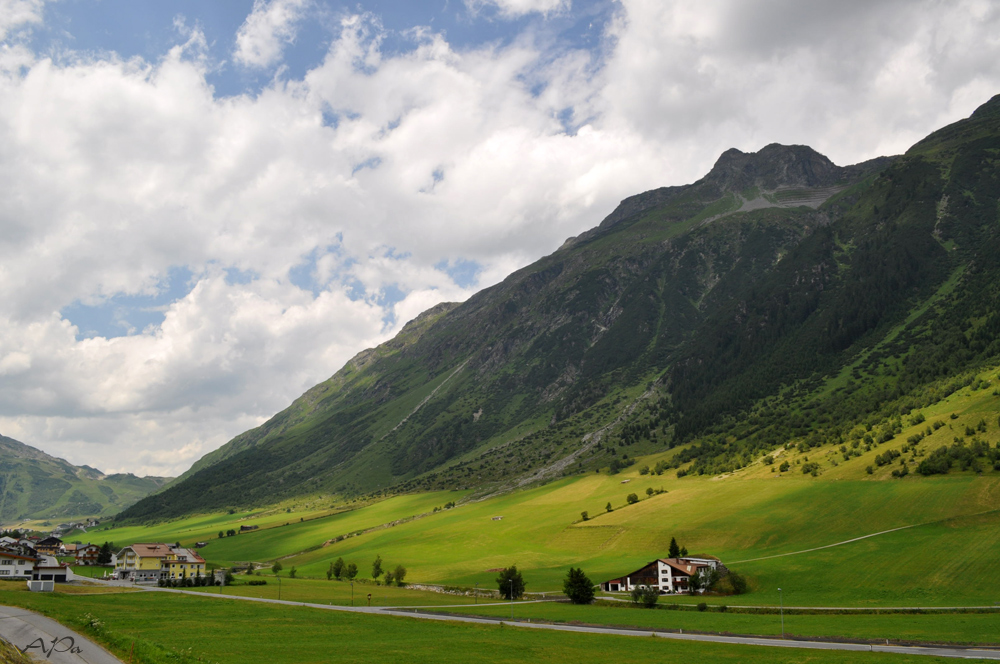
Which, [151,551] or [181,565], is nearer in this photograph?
[151,551]

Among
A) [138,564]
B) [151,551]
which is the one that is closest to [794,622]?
[151,551]

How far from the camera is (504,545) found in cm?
17675

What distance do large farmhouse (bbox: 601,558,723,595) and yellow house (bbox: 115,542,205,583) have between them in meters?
94.3

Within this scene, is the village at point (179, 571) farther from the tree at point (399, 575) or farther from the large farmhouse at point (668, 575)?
the tree at point (399, 575)

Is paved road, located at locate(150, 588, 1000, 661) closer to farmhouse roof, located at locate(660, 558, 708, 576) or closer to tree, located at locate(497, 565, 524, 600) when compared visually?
tree, located at locate(497, 565, 524, 600)

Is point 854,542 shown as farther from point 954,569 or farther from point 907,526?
point 954,569

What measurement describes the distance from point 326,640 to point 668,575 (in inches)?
2913

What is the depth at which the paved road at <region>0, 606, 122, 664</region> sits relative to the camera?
128ft

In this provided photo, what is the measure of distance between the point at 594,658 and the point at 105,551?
191965mm

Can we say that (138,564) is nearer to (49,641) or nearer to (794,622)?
(49,641)

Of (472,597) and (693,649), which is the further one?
(472,597)

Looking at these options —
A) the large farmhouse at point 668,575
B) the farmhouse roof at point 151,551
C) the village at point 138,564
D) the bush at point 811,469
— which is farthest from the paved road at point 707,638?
the bush at point 811,469

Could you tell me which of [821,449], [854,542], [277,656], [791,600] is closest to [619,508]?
[821,449]

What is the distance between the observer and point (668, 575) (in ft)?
375
